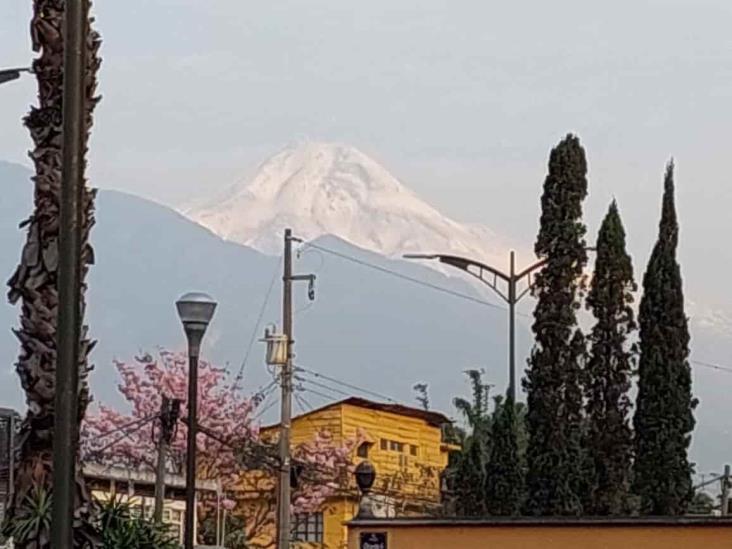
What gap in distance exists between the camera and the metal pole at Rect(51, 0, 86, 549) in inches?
311

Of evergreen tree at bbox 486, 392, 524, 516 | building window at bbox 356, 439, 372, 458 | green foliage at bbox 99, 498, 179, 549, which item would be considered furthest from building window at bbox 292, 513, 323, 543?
green foliage at bbox 99, 498, 179, 549

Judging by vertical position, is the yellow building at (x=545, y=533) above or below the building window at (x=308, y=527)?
below

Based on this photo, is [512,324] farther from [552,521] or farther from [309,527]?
[309,527]

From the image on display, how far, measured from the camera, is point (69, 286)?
26.3 feet

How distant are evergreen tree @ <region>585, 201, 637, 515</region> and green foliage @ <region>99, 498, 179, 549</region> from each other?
655 inches

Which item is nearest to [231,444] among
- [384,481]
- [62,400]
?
[384,481]

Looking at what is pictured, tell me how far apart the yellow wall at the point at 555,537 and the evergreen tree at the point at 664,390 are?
27.2 ft

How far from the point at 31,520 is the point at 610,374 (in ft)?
65.0

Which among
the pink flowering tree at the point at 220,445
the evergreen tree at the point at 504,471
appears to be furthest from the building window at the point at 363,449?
the evergreen tree at the point at 504,471

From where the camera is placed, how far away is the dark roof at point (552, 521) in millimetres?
18984

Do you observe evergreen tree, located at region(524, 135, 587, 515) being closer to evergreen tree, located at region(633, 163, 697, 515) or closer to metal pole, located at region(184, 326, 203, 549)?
evergreen tree, located at region(633, 163, 697, 515)

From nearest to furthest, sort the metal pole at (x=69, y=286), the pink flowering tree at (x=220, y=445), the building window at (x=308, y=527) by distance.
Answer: the metal pole at (x=69, y=286) < the pink flowering tree at (x=220, y=445) < the building window at (x=308, y=527)

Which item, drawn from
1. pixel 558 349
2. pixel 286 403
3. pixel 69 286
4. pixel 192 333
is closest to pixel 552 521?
pixel 192 333

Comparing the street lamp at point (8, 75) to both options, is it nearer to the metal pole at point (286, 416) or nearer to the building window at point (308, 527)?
the metal pole at point (286, 416)
